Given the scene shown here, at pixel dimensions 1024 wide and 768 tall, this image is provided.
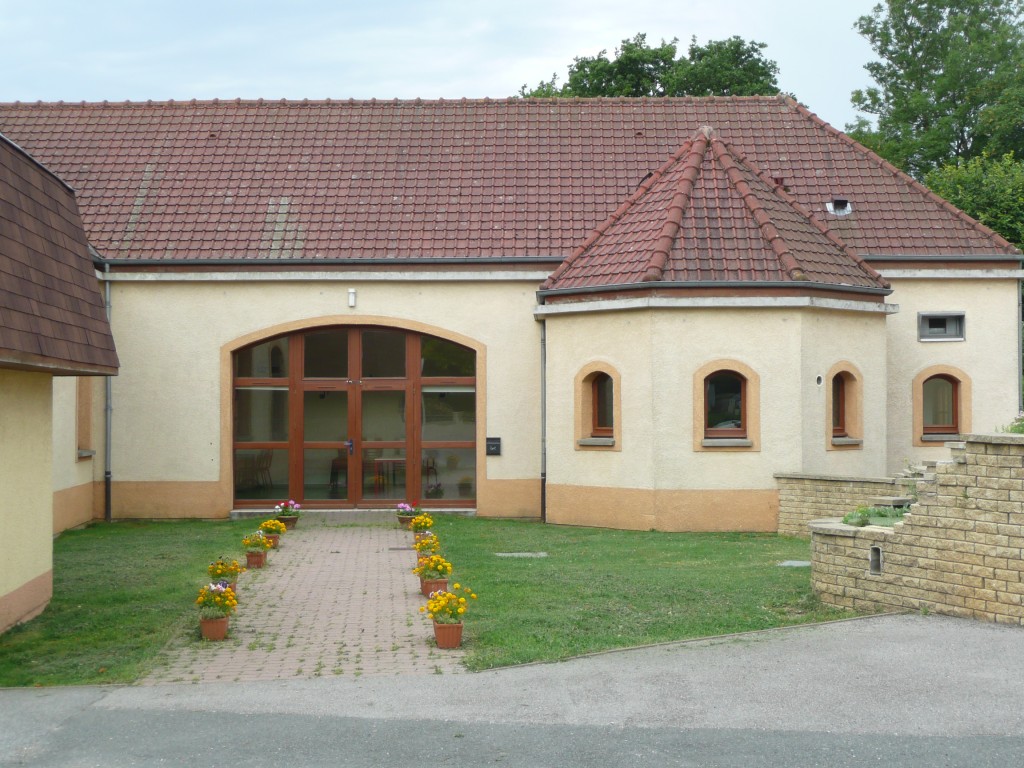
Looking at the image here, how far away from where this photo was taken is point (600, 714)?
7656 mm

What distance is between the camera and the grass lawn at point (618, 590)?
32.8ft

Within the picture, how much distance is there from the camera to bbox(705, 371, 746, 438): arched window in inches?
717

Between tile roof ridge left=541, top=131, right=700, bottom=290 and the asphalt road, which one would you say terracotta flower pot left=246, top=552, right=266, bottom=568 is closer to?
the asphalt road

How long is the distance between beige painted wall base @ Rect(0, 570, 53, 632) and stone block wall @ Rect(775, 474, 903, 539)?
10.2 meters

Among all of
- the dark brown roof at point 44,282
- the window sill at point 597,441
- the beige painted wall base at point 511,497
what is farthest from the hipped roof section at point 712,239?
the dark brown roof at point 44,282

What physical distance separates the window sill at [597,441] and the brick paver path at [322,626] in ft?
11.9

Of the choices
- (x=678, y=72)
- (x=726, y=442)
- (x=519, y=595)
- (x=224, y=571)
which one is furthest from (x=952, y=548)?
(x=678, y=72)

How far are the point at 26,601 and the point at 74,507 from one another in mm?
8861

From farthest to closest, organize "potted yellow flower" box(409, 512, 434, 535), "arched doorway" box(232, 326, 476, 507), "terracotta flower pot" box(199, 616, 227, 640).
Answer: "arched doorway" box(232, 326, 476, 507)
"potted yellow flower" box(409, 512, 434, 535)
"terracotta flower pot" box(199, 616, 227, 640)

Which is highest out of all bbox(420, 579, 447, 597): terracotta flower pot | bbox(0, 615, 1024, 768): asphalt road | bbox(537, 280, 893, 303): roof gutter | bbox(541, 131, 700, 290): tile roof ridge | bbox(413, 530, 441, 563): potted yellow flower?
bbox(541, 131, 700, 290): tile roof ridge

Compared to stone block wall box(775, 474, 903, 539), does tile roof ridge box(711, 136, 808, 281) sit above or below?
above

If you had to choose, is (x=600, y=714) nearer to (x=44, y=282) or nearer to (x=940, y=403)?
(x=44, y=282)

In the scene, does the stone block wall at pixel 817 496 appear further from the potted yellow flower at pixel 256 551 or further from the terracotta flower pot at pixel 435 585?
the potted yellow flower at pixel 256 551

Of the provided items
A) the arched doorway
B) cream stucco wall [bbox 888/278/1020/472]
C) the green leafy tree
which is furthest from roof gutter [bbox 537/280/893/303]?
the green leafy tree
